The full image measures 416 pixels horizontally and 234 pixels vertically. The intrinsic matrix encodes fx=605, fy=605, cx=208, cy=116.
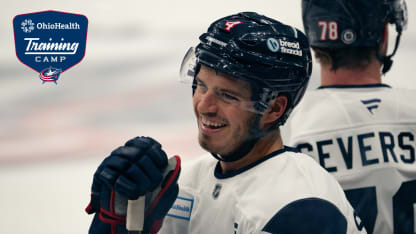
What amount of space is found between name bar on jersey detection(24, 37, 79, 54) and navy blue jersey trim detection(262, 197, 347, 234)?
1.43m

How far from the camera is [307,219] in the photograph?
Answer: 4.19ft

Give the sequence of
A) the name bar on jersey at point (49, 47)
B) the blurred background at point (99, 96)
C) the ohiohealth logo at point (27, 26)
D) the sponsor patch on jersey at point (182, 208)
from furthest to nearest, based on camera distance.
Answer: the blurred background at point (99, 96)
the ohiohealth logo at point (27, 26)
the name bar on jersey at point (49, 47)
the sponsor patch on jersey at point (182, 208)

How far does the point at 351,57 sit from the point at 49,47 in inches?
46.3

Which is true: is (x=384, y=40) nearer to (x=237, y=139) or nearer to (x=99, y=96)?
(x=237, y=139)

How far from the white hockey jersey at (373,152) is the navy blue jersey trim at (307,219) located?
0.68 m

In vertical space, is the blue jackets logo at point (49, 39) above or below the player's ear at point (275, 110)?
below

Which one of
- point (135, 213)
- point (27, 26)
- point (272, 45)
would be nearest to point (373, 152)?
point (272, 45)

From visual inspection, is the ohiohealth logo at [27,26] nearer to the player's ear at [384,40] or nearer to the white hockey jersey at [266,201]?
the white hockey jersey at [266,201]

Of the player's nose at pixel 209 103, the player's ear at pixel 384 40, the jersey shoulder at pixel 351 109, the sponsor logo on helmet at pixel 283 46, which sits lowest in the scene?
the jersey shoulder at pixel 351 109

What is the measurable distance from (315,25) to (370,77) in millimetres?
258

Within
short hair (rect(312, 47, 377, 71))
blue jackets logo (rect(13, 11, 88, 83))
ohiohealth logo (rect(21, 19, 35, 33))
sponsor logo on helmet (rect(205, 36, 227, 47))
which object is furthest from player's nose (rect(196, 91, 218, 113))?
ohiohealth logo (rect(21, 19, 35, 33))

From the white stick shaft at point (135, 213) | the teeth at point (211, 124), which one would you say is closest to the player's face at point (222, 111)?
the teeth at point (211, 124)

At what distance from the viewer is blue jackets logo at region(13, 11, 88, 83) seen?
242cm

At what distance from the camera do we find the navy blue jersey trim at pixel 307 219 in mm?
1277
